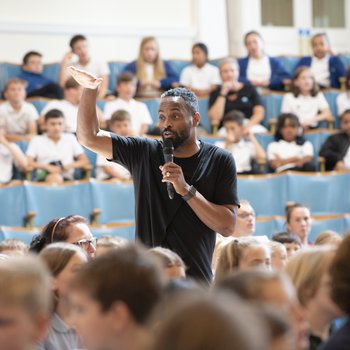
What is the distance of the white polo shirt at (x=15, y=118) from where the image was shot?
26.2ft

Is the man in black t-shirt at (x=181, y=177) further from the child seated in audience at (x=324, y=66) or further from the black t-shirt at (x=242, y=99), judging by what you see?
the child seated in audience at (x=324, y=66)

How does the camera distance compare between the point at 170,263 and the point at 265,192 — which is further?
the point at 265,192

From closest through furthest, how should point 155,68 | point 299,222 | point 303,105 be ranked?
point 299,222, point 303,105, point 155,68

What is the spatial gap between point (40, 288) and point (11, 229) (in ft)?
14.0

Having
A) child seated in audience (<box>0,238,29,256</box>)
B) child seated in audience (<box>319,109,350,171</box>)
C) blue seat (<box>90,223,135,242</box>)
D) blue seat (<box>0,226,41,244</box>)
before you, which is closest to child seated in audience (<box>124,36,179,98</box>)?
child seated in audience (<box>319,109,350,171</box>)

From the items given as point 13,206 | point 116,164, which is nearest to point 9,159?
point 13,206

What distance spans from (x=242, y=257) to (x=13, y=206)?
12.3 ft

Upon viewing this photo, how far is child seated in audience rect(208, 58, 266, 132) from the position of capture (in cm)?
866

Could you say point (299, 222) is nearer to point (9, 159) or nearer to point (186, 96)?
point (9, 159)

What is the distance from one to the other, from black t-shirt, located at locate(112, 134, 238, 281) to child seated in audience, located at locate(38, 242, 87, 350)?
22.0 inches

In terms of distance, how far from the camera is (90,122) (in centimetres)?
347

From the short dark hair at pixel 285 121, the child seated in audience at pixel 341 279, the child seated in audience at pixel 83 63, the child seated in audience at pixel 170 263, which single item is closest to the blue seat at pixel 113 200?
the short dark hair at pixel 285 121

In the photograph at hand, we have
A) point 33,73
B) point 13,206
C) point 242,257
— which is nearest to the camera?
point 242,257

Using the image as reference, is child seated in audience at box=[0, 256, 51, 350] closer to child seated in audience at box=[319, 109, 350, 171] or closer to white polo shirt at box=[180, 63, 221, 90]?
child seated in audience at box=[319, 109, 350, 171]
